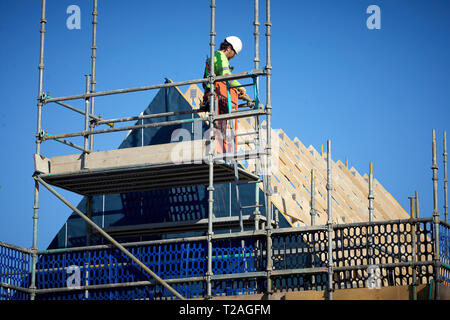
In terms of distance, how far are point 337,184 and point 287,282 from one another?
10976 mm

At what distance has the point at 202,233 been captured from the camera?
21.3 metres

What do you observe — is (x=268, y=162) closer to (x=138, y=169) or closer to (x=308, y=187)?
(x=138, y=169)

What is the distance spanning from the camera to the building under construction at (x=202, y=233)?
653 inches

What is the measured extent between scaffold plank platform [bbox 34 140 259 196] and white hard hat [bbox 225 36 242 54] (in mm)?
2577

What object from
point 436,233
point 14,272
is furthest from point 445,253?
point 14,272

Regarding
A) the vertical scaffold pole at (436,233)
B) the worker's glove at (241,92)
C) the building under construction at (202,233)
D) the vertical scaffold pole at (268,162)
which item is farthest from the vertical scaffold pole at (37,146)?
the vertical scaffold pole at (436,233)

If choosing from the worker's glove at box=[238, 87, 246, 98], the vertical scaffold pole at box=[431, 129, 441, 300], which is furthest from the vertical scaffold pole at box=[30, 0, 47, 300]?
the vertical scaffold pole at box=[431, 129, 441, 300]

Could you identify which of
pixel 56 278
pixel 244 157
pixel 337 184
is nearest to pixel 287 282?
pixel 244 157

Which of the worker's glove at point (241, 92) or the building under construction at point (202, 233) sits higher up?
the worker's glove at point (241, 92)

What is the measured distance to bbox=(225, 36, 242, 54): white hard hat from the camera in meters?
19.0

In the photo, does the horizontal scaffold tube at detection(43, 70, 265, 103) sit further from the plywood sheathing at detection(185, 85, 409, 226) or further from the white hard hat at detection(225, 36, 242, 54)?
the plywood sheathing at detection(185, 85, 409, 226)

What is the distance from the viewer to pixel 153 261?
18.1m

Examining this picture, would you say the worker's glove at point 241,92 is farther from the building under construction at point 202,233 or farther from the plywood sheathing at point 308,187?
the plywood sheathing at point 308,187
